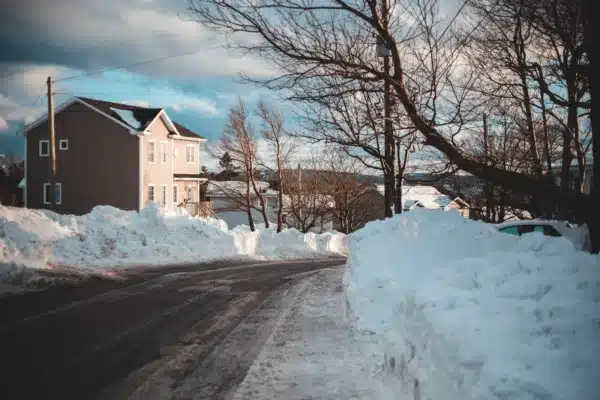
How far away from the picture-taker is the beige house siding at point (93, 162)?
129 ft

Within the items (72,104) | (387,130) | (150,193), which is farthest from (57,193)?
(387,130)

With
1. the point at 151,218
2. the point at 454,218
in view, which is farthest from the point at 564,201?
the point at 151,218

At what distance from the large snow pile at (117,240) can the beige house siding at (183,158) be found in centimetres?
1701

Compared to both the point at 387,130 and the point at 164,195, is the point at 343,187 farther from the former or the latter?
the point at 387,130

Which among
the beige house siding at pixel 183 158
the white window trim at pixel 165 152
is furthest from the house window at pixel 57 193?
the beige house siding at pixel 183 158

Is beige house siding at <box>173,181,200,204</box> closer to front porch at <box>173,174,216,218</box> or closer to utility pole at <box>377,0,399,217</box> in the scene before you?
front porch at <box>173,174,216,218</box>

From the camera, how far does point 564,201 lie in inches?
333

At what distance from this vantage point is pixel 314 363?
22.3 ft

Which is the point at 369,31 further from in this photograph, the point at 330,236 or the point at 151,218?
the point at 330,236

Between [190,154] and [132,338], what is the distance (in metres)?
40.4

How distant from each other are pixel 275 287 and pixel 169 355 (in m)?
6.77

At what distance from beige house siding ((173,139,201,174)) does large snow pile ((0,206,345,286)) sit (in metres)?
17.0

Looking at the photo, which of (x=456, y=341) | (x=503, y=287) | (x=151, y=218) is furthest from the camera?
(x=151, y=218)

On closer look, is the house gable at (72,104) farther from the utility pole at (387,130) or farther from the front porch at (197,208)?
the utility pole at (387,130)
